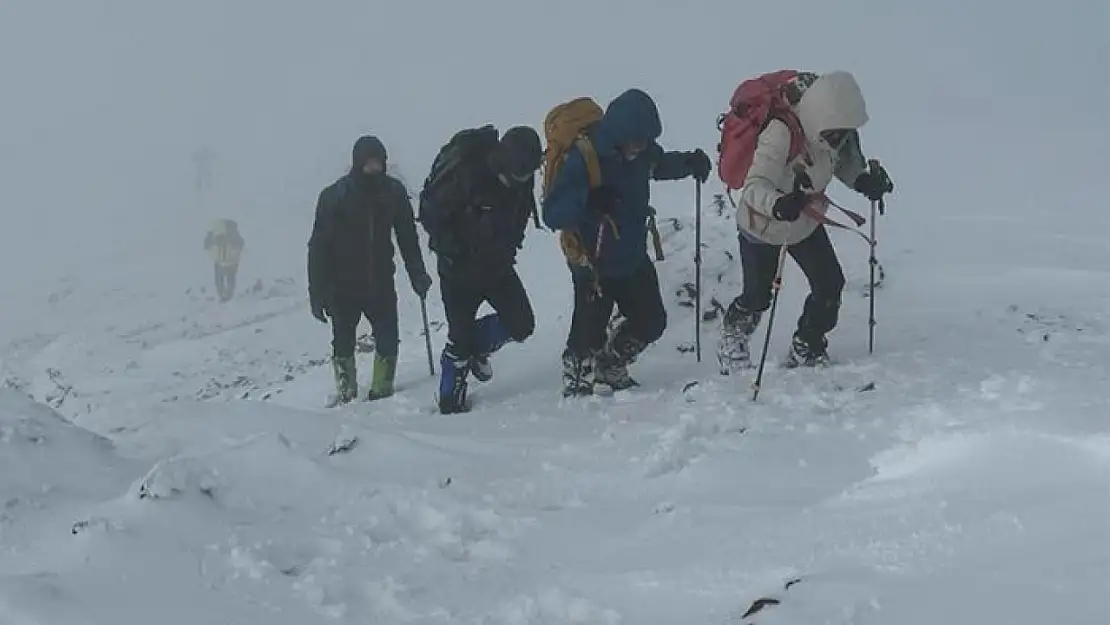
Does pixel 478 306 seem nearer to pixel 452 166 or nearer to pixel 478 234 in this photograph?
pixel 478 234

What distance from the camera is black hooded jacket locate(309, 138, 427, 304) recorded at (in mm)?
8789

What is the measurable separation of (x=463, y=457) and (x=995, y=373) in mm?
3252

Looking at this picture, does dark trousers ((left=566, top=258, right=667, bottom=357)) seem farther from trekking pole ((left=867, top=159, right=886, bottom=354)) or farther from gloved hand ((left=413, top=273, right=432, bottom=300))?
gloved hand ((left=413, top=273, right=432, bottom=300))

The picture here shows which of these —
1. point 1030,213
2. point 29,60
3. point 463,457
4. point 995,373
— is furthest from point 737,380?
point 29,60

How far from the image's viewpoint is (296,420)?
6629 mm

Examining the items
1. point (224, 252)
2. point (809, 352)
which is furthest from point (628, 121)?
point (224, 252)

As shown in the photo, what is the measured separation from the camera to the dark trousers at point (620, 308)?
7578 mm

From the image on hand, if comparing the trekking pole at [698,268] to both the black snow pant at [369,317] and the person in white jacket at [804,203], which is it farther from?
the black snow pant at [369,317]

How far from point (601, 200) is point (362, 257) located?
269 cm

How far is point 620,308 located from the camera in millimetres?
7750

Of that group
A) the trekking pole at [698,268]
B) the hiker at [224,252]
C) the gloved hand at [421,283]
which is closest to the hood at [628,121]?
the trekking pole at [698,268]

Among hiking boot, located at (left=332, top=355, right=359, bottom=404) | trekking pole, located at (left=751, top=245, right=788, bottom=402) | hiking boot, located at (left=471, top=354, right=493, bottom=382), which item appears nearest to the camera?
trekking pole, located at (left=751, top=245, right=788, bottom=402)

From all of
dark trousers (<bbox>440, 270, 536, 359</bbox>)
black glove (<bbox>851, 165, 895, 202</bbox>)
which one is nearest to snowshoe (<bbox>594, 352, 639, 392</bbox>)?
dark trousers (<bbox>440, 270, 536, 359</bbox>)

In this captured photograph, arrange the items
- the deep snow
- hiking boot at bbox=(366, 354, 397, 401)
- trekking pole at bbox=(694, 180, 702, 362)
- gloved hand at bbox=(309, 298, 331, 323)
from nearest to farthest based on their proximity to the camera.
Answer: the deep snow → trekking pole at bbox=(694, 180, 702, 362) → gloved hand at bbox=(309, 298, 331, 323) → hiking boot at bbox=(366, 354, 397, 401)
